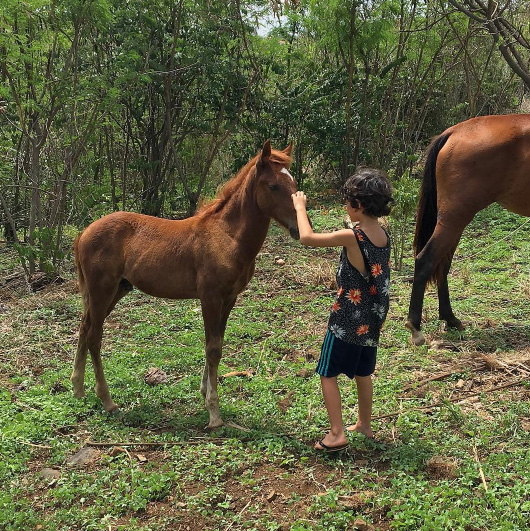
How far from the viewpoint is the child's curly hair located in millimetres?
3113

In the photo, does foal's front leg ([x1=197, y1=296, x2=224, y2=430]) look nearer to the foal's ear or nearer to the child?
the child

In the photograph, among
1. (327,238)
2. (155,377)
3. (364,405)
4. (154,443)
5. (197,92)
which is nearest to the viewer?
(327,238)

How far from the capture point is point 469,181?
5.08 metres

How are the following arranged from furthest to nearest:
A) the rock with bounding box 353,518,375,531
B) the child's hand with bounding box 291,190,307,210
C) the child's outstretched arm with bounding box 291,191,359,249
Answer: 1. the child's hand with bounding box 291,190,307,210
2. the child's outstretched arm with bounding box 291,191,359,249
3. the rock with bounding box 353,518,375,531

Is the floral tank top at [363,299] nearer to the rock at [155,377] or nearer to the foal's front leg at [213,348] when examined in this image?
the foal's front leg at [213,348]

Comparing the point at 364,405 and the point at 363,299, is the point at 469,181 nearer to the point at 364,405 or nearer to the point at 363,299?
the point at 363,299

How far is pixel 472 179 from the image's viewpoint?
5.07 metres

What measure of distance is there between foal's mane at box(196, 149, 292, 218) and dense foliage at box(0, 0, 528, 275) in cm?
393

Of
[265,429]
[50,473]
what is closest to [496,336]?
[265,429]

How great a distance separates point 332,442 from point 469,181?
3083mm

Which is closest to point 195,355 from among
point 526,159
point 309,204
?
point 526,159

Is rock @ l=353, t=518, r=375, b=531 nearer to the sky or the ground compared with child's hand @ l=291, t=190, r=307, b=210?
nearer to the ground

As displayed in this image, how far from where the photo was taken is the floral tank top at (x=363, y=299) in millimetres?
3225

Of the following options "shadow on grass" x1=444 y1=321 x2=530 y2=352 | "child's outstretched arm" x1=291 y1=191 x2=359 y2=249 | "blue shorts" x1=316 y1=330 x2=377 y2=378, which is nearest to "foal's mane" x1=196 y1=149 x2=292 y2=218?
"child's outstretched arm" x1=291 y1=191 x2=359 y2=249
